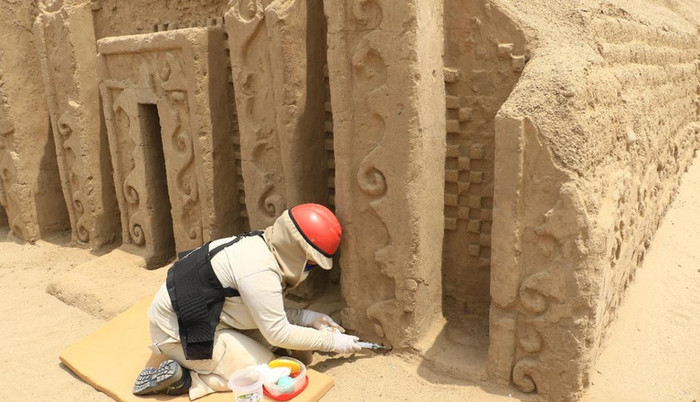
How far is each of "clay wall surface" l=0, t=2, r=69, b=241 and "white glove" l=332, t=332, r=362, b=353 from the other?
487 cm

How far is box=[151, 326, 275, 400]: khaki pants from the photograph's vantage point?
2.93 m

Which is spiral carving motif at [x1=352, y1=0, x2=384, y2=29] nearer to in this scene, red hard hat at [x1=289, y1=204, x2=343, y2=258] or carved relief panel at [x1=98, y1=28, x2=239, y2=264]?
red hard hat at [x1=289, y1=204, x2=343, y2=258]

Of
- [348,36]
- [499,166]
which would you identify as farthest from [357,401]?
[348,36]

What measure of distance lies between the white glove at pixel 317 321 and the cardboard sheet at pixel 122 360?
306 millimetres

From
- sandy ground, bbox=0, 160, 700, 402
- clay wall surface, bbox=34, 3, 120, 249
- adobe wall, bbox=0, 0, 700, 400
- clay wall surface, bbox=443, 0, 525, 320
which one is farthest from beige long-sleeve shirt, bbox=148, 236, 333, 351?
clay wall surface, bbox=34, 3, 120, 249

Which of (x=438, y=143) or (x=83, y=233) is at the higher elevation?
(x=438, y=143)

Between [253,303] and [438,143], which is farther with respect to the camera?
[438,143]

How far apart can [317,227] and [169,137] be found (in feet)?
7.10

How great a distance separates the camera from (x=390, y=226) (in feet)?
9.93

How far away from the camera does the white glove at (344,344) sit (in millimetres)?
3014

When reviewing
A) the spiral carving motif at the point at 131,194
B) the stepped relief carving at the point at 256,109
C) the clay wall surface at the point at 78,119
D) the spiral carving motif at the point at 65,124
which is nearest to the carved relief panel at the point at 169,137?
the spiral carving motif at the point at 131,194

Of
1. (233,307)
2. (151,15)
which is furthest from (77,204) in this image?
(233,307)

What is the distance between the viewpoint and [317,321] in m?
3.28

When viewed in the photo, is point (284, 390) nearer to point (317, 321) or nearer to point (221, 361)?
point (221, 361)
